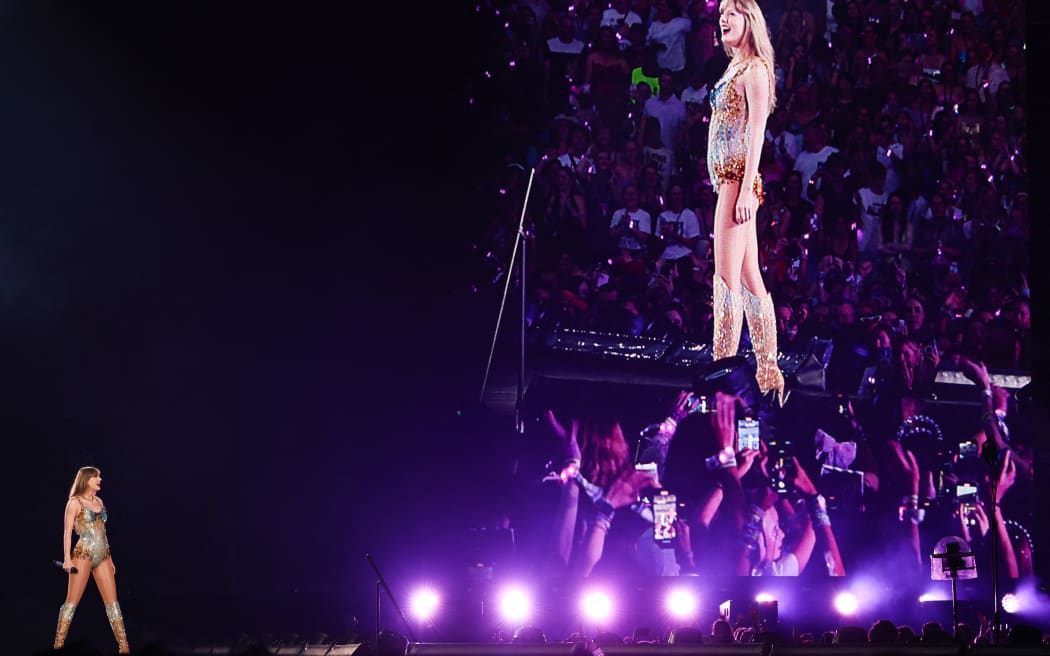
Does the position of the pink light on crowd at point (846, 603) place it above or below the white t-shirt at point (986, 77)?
below

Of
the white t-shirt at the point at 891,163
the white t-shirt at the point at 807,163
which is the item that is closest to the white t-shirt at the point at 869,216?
the white t-shirt at the point at 891,163

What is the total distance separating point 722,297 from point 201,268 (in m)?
5.00

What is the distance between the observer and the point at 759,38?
1163 centimetres

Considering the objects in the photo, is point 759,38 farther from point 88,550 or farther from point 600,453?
point 88,550

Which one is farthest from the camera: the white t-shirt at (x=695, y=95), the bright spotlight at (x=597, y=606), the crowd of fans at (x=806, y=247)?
the white t-shirt at (x=695, y=95)

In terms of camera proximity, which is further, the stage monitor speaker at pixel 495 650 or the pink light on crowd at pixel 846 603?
the pink light on crowd at pixel 846 603

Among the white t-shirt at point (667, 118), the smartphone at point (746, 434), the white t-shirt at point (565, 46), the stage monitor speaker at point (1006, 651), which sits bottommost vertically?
the stage monitor speaker at point (1006, 651)

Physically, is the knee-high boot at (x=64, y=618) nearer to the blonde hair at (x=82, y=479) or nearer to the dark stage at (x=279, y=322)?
the blonde hair at (x=82, y=479)

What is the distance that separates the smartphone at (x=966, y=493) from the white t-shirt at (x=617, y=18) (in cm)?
566

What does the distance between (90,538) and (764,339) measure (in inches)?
256

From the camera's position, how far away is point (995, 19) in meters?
12.3

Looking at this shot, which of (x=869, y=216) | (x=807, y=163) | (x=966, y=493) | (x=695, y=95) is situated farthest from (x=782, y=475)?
(x=695, y=95)

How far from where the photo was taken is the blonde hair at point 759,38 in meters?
11.6

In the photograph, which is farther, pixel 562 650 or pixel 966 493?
pixel 966 493
